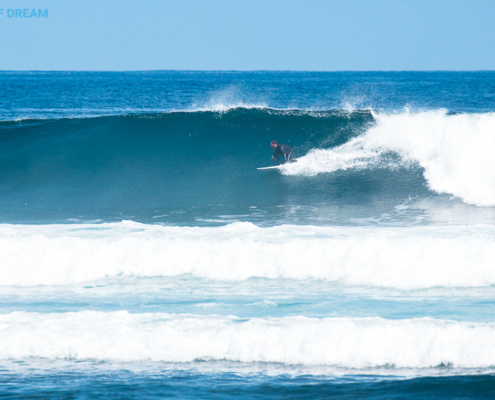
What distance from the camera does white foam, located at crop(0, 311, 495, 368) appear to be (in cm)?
447

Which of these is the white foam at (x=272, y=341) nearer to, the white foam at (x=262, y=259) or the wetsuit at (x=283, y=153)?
the white foam at (x=262, y=259)

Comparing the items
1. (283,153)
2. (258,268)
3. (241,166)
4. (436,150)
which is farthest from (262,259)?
(436,150)

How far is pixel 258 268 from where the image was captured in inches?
271

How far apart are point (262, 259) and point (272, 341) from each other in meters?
2.31

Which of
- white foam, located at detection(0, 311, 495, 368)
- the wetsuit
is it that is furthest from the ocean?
the wetsuit

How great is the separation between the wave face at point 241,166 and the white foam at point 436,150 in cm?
2

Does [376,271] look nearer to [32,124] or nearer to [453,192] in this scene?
[453,192]

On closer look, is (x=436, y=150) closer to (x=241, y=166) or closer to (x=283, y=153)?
(x=283, y=153)

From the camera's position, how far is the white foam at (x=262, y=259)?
6.61 metres

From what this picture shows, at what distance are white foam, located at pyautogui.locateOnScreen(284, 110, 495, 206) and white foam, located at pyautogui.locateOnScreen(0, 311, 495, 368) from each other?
265 inches

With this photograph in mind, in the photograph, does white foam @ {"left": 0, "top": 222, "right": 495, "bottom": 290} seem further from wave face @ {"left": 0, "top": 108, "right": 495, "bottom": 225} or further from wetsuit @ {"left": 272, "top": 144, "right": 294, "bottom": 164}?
wetsuit @ {"left": 272, "top": 144, "right": 294, "bottom": 164}

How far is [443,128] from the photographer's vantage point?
13.1 meters

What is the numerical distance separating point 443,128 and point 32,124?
12445 mm

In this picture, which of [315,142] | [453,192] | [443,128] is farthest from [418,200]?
[315,142]
